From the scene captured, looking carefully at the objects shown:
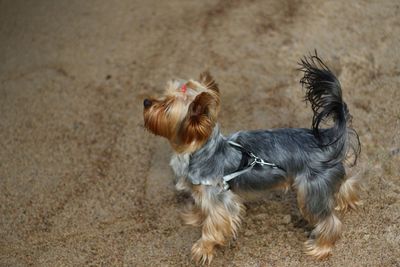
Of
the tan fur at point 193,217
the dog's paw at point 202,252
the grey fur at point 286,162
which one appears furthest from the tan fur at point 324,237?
the tan fur at point 193,217

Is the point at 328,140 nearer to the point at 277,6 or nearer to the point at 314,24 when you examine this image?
the point at 314,24

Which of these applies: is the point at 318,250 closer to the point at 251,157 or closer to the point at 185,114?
the point at 251,157

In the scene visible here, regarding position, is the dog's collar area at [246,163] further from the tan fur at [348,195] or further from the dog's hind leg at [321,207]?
the tan fur at [348,195]

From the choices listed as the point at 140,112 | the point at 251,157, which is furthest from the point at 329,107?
the point at 140,112

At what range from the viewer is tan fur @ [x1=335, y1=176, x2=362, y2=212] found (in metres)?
3.87

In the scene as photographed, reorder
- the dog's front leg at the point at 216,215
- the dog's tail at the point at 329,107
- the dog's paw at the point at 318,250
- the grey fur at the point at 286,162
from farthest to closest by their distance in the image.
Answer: the dog's paw at the point at 318,250 < the dog's front leg at the point at 216,215 < the grey fur at the point at 286,162 < the dog's tail at the point at 329,107

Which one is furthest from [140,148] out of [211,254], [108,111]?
[211,254]

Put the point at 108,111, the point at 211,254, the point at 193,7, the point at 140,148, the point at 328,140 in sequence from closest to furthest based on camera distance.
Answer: the point at 328,140
the point at 211,254
the point at 140,148
the point at 108,111
the point at 193,7

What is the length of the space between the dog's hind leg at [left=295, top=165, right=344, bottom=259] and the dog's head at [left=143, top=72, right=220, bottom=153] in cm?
85

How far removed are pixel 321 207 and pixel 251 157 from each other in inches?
25.8

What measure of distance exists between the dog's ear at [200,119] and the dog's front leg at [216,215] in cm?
49

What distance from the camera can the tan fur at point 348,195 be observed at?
3869 mm

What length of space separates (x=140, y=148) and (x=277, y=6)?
272 cm

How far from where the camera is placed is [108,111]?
16.9 feet
